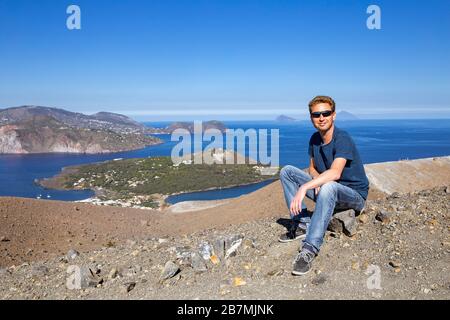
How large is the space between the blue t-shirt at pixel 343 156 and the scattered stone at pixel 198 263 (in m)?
1.69

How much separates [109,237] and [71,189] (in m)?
58.1

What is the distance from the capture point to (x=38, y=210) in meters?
12.5

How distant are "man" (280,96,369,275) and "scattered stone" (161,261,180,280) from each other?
1293mm

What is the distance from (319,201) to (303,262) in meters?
0.63

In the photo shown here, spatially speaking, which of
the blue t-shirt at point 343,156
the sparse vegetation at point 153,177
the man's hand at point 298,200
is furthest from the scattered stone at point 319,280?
the sparse vegetation at point 153,177

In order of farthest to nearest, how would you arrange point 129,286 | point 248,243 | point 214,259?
point 248,243 → point 214,259 → point 129,286

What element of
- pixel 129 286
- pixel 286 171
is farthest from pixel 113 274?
pixel 286 171

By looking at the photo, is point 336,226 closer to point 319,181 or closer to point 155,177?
point 319,181

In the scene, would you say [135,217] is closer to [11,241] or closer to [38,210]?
[38,210]

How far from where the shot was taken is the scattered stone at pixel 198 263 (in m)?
4.56

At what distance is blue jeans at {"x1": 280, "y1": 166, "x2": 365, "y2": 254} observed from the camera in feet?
13.0

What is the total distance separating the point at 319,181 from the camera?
155 inches

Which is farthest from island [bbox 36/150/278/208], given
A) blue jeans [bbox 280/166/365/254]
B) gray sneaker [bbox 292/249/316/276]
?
gray sneaker [bbox 292/249/316/276]
